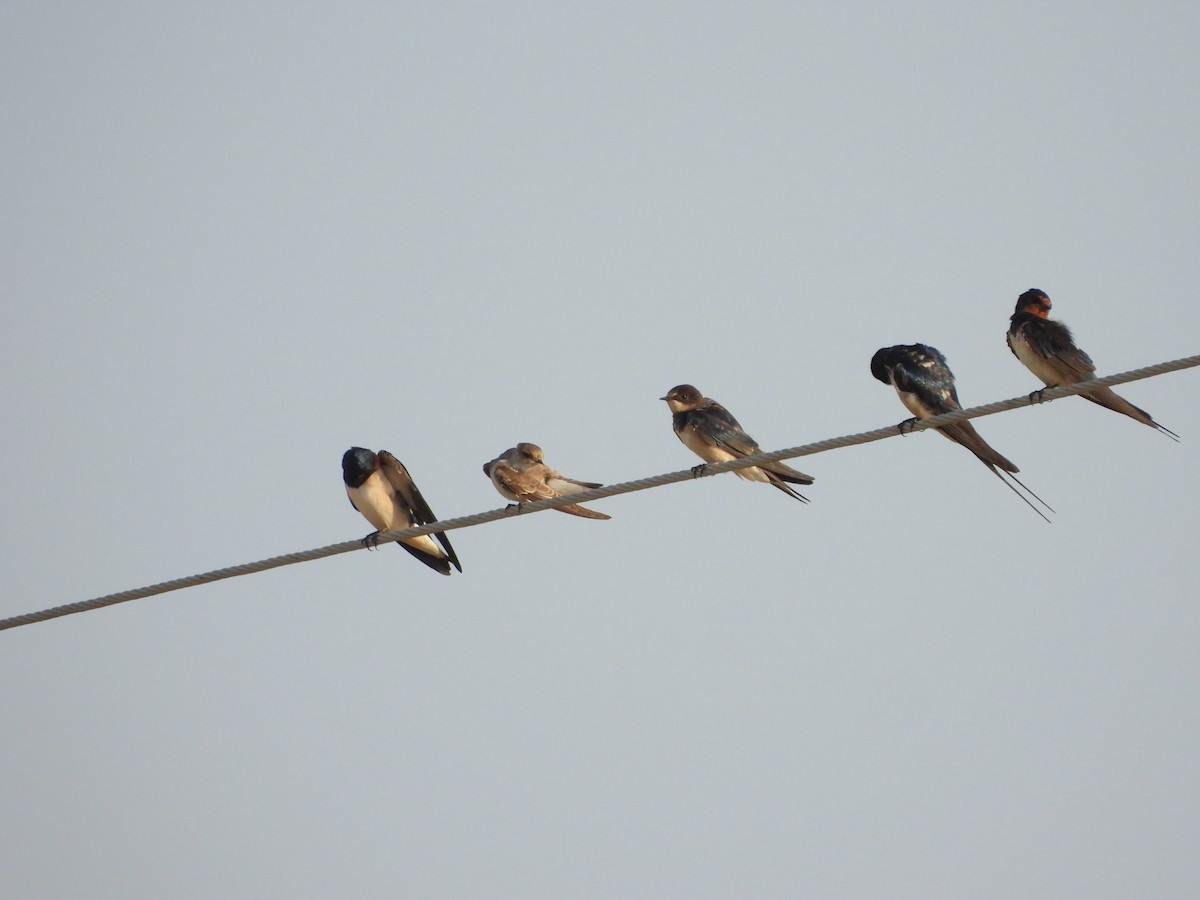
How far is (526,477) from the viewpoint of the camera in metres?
10.7

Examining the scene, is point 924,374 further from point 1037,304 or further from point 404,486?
point 404,486

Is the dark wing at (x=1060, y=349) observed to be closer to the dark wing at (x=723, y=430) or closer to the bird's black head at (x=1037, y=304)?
the bird's black head at (x=1037, y=304)

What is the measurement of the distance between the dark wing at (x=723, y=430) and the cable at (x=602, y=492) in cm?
230

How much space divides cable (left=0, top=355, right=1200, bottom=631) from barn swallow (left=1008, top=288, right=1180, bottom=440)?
Answer: 1991 mm

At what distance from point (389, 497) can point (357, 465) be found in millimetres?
271

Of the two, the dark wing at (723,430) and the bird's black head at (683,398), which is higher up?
the bird's black head at (683,398)

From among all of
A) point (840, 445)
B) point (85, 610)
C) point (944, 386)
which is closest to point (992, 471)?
point (944, 386)

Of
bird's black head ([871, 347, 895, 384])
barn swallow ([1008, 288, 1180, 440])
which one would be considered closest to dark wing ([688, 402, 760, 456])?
bird's black head ([871, 347, 895, 384])

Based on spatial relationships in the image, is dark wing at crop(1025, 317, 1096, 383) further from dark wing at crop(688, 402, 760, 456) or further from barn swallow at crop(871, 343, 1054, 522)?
dark wing at crop(688, 402, 760, 456)

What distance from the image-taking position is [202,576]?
7164 mm

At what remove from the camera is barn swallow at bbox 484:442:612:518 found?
35.0ft

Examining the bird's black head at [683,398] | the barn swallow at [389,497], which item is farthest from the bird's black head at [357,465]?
the bird's black head at [683,398]

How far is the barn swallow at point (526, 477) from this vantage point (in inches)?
420

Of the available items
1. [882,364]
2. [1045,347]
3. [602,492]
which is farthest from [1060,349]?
[602,492]
